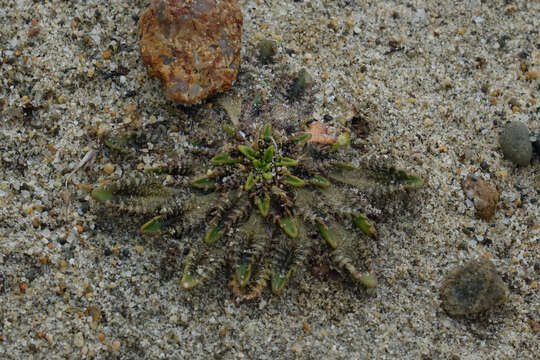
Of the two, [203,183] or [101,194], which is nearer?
[101,194]

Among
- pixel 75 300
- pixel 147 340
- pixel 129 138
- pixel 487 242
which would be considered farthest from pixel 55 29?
pixel 487 242

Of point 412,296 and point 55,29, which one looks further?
point 55,29

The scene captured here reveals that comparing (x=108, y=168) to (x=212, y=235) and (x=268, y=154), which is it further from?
(x=268, y=154)

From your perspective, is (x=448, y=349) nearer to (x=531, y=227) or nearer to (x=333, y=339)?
(x=333, y=339)

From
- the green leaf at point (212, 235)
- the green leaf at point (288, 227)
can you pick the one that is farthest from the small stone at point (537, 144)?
the green leaf at point (212, 235)

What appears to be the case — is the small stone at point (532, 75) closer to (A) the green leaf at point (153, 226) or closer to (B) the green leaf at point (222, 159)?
(B) the green leaf at point (222, 159)

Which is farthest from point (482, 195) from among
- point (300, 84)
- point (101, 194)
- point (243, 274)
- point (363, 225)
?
point (101, 194)
